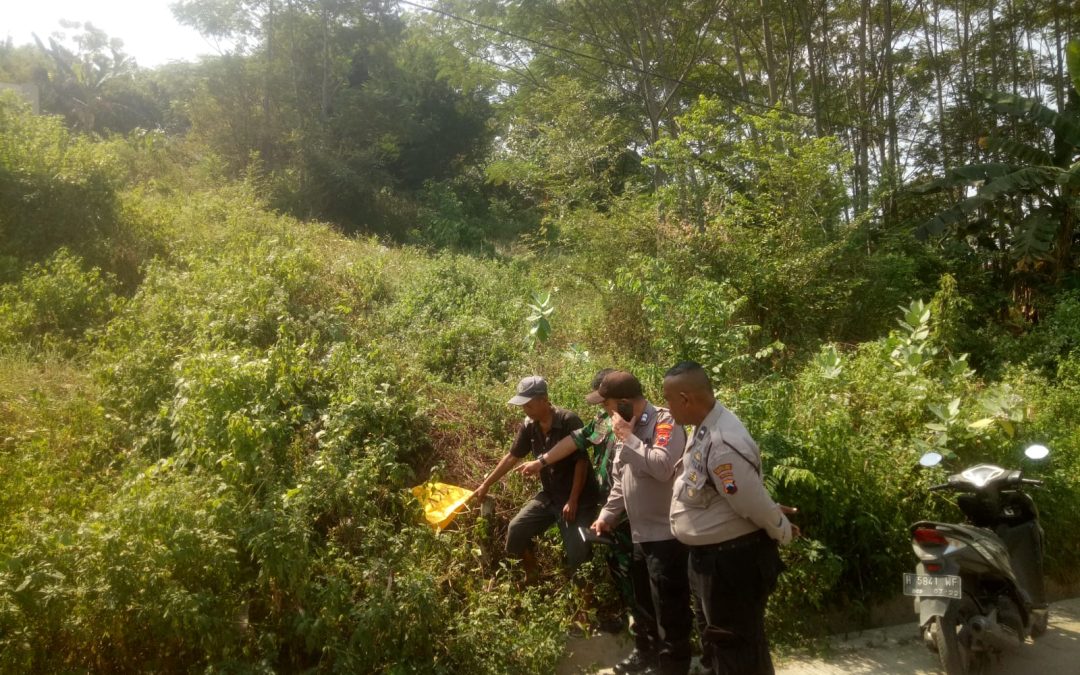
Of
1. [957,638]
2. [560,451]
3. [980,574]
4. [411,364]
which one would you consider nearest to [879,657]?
[957,638]

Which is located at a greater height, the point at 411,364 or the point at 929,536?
the point at 411,364

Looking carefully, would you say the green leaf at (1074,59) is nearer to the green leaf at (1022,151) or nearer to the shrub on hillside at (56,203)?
the green leaf at (1022,151)

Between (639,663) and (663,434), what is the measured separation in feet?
4.39

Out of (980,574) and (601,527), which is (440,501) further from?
(980,574)

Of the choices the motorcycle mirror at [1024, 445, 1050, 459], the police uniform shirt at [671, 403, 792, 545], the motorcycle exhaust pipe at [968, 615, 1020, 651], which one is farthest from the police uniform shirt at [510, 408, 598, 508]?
the motorcycle mirror at [1024, 445, 1050, 459]

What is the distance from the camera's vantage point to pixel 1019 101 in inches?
467

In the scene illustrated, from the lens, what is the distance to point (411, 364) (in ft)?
22.4

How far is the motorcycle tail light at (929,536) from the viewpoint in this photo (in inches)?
151

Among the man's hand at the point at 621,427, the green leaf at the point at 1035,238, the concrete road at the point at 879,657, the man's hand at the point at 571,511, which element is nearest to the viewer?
the man's hand at the point at 621,427

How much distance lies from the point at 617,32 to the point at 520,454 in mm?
12125

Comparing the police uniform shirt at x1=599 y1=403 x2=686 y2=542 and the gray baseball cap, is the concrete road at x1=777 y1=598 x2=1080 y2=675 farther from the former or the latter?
the gray baseball cap

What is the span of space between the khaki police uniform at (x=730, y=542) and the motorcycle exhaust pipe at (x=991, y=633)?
136cm

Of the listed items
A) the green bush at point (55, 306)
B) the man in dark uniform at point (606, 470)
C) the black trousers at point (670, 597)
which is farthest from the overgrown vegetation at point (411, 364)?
the black trousers at point (670, 597)

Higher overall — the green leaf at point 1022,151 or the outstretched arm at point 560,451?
the green leaf at point 1022,151
